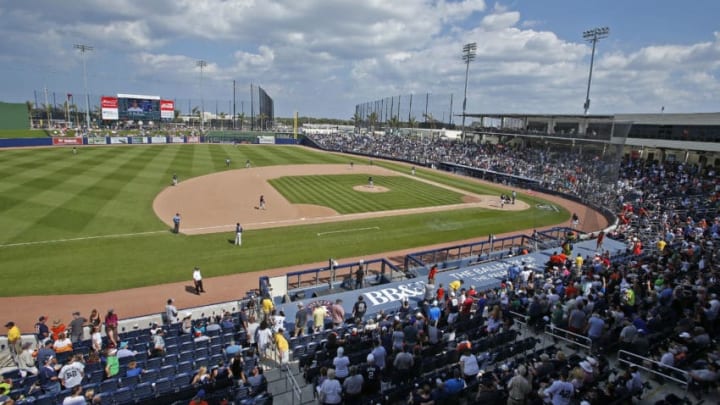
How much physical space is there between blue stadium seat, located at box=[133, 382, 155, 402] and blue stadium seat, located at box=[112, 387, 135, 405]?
3.6 inches

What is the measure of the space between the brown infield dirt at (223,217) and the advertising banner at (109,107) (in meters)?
57.9

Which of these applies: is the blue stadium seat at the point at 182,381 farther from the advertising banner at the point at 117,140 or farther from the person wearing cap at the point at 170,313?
the advertising banner at the point at 117,140

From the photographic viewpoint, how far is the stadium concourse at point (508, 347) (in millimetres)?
7414

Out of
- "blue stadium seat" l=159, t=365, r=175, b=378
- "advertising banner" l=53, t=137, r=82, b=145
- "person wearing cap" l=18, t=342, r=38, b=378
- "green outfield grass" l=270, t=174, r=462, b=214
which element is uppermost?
"advertising banner" l=53, t=137, r=82, b=145

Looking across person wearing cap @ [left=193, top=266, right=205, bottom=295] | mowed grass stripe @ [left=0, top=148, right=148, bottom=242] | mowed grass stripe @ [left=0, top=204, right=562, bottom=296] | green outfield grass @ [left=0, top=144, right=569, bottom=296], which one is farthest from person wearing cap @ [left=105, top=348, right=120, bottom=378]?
mowed grass stripe @ [left=0, top=148, right=148, bottom=242]

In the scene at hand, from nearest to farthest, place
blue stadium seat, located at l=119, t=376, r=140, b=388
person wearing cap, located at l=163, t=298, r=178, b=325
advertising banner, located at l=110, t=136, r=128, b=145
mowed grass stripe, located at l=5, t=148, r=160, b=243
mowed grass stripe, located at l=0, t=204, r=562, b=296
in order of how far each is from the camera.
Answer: blue stadium seat, located at l=119, t=376, r=140, b=388
person wearing cap, located at l=163, t=298, r=178, b=325
mowed grass stripe, located at l=0, t=204, r=562, b=296
mowed grass stripe, located at l=5, t=148, r=160, b=243
advertising banner, located at l=110, t=136, r=128, b=145

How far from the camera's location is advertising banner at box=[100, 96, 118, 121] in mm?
86750

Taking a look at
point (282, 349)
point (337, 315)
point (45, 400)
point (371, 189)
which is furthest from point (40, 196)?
point (282, 349)

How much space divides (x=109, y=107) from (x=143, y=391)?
97579 mm

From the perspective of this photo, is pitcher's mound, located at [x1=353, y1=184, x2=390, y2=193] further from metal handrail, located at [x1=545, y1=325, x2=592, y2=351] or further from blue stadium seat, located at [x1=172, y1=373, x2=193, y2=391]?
blue stadium seat, located at [x1=172, y1=373, x2=193, y2=391]

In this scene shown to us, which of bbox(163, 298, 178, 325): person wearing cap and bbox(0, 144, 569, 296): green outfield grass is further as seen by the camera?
bbox(0, 144, 569, 296): green outfield grass

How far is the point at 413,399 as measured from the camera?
23.5ft

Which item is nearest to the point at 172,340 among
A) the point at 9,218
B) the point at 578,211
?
the point at 9,218

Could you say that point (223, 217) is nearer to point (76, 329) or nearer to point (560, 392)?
point (76, 329)
